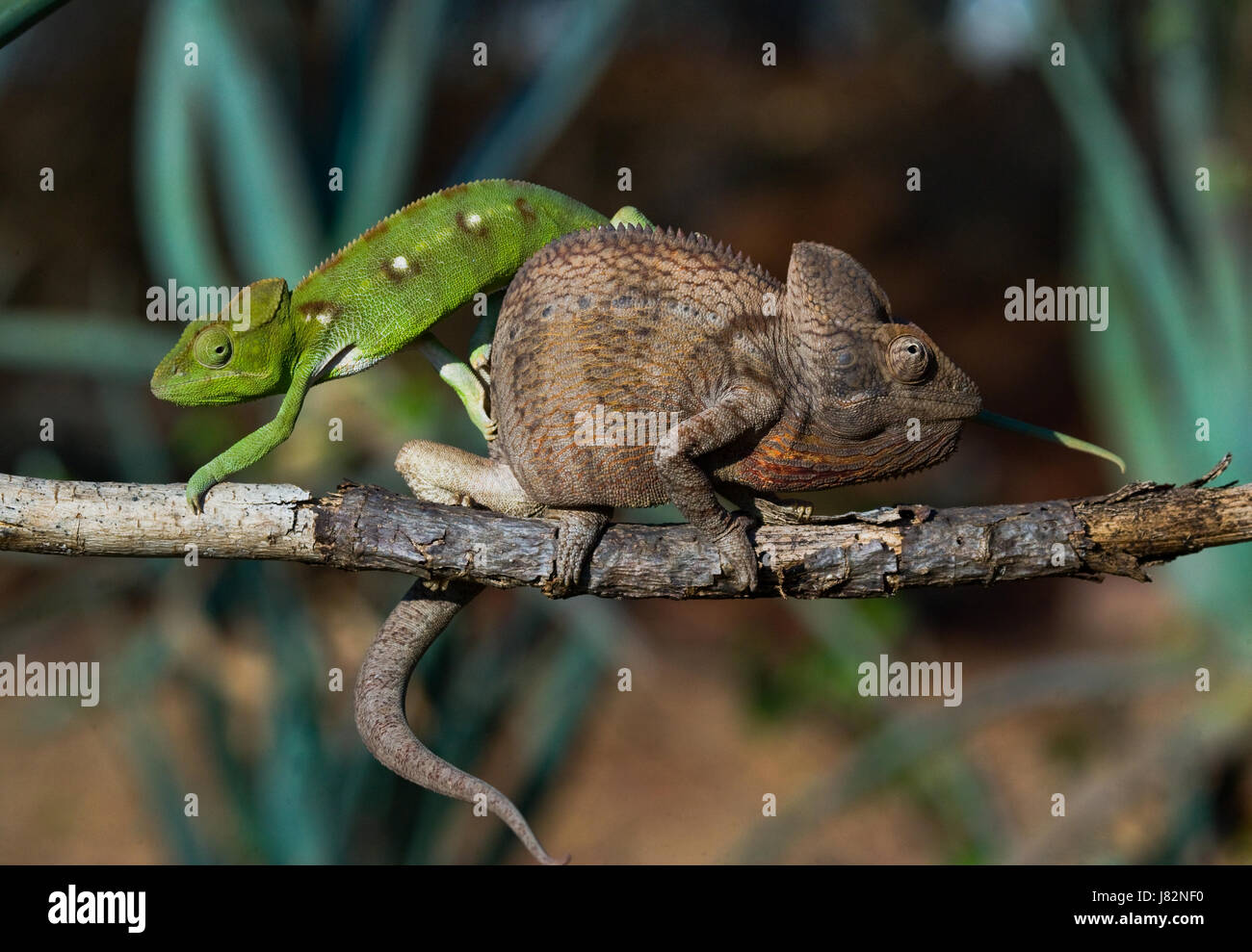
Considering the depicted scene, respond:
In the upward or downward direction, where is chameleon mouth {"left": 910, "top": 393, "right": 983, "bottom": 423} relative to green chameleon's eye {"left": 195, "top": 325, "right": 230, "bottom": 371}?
downward

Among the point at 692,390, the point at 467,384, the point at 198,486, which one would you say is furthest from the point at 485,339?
the point at 198,486

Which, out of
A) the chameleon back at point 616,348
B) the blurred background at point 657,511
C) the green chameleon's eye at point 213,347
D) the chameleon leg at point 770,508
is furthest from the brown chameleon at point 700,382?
the blurred background at point 657,511

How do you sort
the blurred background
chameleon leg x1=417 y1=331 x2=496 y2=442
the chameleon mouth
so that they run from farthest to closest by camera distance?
the blurred background < chameleon leg x1=417 y1=331 x2=496 y2=442 < the chameleon mouth

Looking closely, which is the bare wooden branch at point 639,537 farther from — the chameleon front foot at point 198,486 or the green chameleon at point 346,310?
the green chameleon at point 346,310

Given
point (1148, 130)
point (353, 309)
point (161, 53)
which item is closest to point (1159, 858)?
point (353, 309)

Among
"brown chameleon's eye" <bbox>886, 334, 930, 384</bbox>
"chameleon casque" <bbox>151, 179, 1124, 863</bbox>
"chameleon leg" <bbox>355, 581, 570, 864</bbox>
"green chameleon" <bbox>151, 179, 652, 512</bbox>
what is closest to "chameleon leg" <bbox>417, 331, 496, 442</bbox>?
"chameleon casque" <bbox>151, 179, 1124, 863</bbox>

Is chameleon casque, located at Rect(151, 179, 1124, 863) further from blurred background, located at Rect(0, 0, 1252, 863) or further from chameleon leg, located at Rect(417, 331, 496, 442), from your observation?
blurred background, located at Rect(0, 0, 1252, 863)

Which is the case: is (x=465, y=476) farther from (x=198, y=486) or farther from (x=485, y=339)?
(x=198, y=486)
